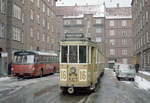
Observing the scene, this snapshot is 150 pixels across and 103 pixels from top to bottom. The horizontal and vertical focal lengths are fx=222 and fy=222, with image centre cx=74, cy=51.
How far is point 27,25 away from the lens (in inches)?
1503

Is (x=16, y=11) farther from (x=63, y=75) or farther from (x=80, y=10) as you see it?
(x=80, y=10)

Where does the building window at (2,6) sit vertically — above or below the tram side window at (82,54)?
above

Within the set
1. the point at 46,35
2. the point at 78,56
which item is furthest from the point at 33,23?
the point at 78,56

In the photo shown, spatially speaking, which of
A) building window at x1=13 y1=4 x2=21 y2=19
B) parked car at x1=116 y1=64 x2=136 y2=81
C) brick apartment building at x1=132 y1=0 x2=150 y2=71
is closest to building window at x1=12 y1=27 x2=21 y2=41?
building window at x1=13 y1=4 x2=21 y2=19

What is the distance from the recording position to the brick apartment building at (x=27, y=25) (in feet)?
100

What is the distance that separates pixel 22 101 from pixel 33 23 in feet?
108

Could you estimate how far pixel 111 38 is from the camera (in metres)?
74.9

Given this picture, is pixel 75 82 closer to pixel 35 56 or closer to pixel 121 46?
pixel 35 56

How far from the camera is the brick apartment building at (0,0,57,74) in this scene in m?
30.6

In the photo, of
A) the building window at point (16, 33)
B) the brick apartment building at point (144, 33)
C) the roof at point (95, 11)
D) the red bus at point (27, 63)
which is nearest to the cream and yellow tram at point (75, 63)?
Answer: the red bus at point (27, 63)

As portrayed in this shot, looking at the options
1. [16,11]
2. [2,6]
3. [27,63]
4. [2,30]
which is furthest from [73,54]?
[16,11]

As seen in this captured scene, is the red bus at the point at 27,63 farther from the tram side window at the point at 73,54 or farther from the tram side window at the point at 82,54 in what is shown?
the tram side window at the point at 82,54

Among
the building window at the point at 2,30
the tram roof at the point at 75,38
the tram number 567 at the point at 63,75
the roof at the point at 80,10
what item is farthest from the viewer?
the roof at the point at 80,10

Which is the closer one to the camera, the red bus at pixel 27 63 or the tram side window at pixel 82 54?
the tram side window at pixel 82 54
